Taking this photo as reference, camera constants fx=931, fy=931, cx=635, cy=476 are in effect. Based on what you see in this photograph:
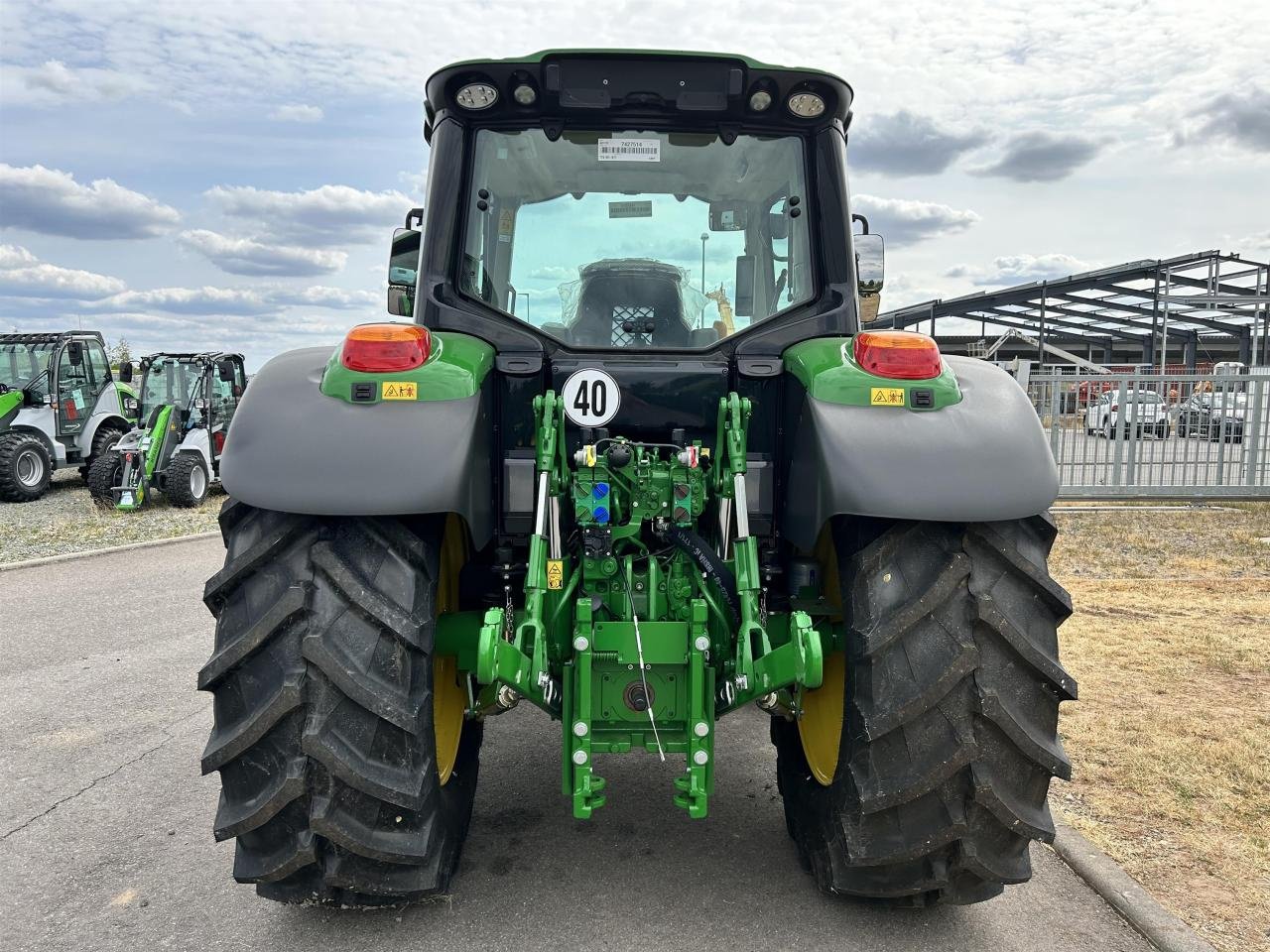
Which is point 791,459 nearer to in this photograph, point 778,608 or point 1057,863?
point 778,608

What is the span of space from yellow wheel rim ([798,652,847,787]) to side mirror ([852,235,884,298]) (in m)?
1.42

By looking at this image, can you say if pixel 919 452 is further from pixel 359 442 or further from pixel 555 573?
pixel 359 442

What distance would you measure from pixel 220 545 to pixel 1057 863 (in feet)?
31.9

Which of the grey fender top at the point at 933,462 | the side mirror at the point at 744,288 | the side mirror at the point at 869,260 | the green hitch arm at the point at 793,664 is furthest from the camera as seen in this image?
Result: the side mirror at the point at 869,260

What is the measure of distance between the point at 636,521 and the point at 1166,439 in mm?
11492

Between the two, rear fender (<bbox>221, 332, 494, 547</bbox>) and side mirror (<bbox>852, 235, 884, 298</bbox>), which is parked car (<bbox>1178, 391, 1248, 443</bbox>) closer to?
side mirror (<bbox>852, 235, 884, 298</bbox>)

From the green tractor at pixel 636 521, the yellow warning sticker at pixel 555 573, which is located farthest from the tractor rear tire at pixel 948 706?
the yellow warning sticker at pixel 555 573

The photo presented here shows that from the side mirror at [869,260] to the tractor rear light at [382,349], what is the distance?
1765mm

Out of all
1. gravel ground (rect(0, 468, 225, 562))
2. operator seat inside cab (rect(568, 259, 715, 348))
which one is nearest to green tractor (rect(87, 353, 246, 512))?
gravel ground (rect(0, 468, 225, 562))

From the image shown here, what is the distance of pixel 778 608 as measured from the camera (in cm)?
324

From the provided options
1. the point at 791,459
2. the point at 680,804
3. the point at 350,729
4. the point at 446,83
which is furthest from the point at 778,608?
the point at 446,83

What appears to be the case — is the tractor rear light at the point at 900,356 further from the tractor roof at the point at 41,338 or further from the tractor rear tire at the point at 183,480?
the tractor roof at the point at 41,338

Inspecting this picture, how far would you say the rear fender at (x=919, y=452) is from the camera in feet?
7.97

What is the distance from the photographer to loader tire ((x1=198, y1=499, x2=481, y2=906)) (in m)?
2.38
